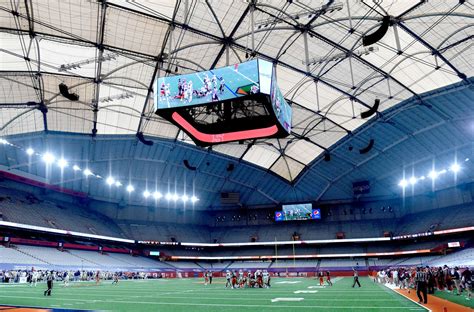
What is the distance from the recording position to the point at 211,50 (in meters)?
33.6

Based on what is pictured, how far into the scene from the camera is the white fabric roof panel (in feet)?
91.4

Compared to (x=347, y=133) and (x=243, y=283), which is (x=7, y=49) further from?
(x=347, y=133)

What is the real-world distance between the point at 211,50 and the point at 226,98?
16.7 metres

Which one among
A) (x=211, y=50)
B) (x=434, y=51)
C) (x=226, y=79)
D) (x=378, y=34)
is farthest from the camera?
(x=211, y=50)

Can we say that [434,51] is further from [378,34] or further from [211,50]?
[211,50]

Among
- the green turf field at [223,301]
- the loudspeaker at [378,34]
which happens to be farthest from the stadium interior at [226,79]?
the green turf field at [223,301]

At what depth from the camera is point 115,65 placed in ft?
112

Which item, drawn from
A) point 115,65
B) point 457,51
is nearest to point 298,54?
point 457,51

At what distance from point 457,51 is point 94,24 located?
3226cm

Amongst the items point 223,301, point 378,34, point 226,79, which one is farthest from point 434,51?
point 223,301

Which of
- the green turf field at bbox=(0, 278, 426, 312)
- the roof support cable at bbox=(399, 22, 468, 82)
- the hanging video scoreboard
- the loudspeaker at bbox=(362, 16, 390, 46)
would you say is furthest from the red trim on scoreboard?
the roof support cable at bbox=(399, 22, 468, 82)

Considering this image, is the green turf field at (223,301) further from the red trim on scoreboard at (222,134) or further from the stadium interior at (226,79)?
the red trim on scoreboard at (222,134)

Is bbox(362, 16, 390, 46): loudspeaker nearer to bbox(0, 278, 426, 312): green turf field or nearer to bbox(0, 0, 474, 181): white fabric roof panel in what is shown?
bbox(0, 0, 474, 181): white fabric roof panel

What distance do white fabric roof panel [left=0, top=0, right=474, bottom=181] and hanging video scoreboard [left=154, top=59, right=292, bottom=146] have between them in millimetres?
5565
